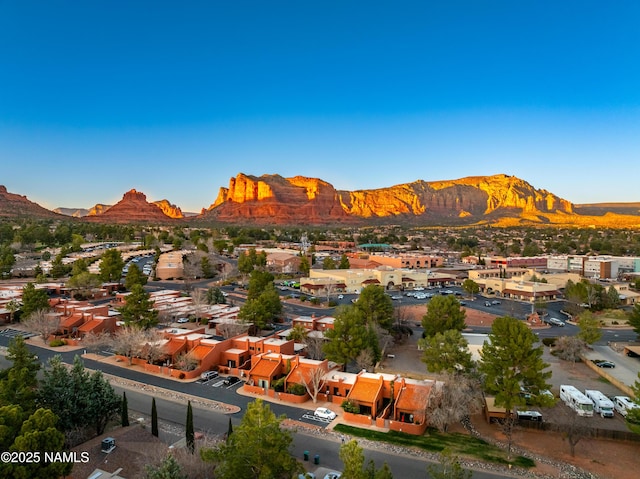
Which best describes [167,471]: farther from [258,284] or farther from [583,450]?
[258,284]

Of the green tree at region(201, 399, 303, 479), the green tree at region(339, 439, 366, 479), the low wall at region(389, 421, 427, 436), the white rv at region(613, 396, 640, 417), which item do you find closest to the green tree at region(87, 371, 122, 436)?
the green tree at region(201, 399, 303, 479)

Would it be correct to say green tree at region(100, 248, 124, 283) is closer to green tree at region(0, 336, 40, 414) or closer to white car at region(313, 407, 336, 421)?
green tree at region(0, 336, 40, 414)

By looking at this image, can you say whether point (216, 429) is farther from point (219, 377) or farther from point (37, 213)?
point (37, 213)

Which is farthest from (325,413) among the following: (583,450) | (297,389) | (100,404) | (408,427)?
(583,450)

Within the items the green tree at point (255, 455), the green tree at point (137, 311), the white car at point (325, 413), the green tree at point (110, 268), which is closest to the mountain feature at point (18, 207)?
the green tree at point (110, 268)

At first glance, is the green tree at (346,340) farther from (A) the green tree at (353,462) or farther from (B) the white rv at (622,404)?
→ (A) the green tree at (353,462)

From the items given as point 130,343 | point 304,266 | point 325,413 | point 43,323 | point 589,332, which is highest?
point 304,266

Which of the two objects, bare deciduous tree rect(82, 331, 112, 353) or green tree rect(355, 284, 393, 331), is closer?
bare deciduous tree rect(82, 331, 112, 353)
